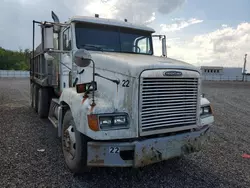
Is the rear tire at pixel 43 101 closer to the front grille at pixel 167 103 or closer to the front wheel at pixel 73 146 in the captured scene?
the front wheel at pixel 73 146

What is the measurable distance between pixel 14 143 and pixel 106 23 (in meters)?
3.42

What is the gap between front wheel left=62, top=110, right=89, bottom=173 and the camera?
3502mm

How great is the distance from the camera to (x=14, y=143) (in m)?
5.31

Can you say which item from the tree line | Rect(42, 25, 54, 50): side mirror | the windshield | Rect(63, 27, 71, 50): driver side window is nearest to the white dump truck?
the windshield

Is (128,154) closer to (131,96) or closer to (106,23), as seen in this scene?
(131,96)

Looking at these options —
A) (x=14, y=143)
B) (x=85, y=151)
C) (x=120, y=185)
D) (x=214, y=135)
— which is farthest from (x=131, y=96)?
(x=214, y=135)

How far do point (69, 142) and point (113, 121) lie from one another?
3.65 ft

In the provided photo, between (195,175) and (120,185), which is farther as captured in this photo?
(195,175)

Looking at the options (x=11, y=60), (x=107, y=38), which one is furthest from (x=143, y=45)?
(x=11, y=60)

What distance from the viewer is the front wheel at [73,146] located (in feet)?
11.5

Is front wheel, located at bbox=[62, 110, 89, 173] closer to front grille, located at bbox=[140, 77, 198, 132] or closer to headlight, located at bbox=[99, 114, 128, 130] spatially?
headlight, located at bbox=[99, 114, 128, 130]

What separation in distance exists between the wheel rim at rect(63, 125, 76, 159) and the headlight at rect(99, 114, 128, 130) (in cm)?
81

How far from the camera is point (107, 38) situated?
4.92m

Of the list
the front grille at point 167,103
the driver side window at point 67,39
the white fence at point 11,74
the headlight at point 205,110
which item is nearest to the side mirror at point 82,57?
the front grille at point 167,103
